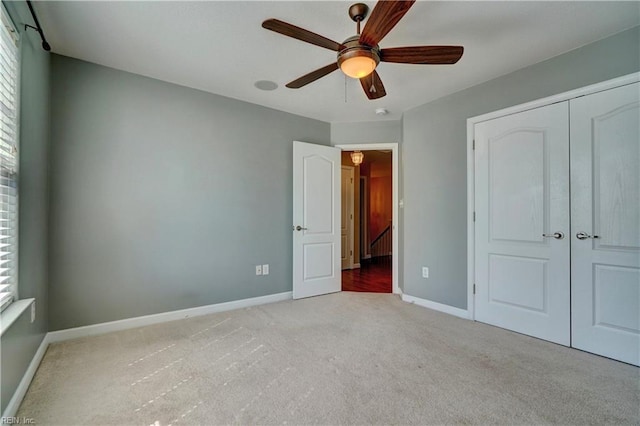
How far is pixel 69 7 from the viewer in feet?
6.58

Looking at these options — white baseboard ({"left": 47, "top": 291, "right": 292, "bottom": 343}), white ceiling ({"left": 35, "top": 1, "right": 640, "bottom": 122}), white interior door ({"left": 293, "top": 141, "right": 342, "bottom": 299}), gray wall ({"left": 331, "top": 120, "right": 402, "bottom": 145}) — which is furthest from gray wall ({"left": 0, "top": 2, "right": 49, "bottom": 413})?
gray wall ({"left": 331, "top": 120, "right": 402, "bottom": 145})

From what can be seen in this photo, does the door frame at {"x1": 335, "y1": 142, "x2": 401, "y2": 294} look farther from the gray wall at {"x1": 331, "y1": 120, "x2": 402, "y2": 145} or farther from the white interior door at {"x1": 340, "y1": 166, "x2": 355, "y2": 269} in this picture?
the white interior door at {"x1": 340, "y1": 166, "x2": 355, "y2": 269}

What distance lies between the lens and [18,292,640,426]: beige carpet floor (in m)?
1.63

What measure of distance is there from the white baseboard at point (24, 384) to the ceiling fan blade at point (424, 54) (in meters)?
2.93

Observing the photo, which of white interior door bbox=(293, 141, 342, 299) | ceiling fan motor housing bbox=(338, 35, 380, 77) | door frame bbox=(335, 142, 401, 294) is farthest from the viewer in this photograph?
door frame bbox=(335, 142, 401, 294)

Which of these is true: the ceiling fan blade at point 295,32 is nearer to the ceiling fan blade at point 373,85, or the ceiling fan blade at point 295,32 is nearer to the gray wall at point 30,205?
the ceiling fan blade at point 373,85

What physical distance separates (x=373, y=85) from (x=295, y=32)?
757 millimetres

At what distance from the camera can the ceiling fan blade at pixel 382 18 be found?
142 centimetres

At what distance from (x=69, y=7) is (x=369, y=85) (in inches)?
83.9

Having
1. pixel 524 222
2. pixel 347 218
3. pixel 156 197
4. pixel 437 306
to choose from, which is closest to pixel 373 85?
pixel 524 222

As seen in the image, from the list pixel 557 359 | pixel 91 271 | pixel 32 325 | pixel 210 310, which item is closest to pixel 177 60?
pixel 91 271

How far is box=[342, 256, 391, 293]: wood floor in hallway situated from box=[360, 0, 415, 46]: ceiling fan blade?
11.4 ft

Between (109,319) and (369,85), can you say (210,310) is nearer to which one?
(109,319)

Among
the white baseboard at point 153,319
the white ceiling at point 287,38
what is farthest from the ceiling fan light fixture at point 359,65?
the white baseboard at point 153,319
